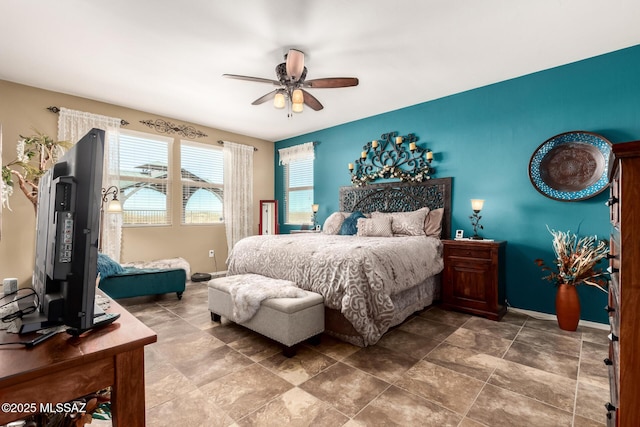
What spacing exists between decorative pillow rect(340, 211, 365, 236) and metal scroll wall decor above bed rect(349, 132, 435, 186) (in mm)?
681

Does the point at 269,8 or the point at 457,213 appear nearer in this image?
the point at 269,8

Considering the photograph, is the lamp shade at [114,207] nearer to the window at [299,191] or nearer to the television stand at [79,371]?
the window at [299,191]

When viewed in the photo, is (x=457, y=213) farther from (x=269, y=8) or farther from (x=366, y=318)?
(x=269, y=8)

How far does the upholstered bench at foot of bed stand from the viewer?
222cm

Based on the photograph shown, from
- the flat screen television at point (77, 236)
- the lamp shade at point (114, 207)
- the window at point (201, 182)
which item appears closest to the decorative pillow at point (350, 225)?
the window at point (201, 182)

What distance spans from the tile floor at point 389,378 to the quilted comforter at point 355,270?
0.33 metres

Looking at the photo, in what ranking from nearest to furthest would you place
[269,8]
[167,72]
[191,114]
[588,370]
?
[588,370]
[269,8]
[167,72]
[191,114]

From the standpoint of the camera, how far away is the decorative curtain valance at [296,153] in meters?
5.66

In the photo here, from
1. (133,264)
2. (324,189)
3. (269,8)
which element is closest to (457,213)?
(324,189)

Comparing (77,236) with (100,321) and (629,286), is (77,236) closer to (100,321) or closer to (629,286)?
(100,321)

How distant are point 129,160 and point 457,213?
4854mm

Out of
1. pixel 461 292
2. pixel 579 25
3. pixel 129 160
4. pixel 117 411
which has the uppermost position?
pixel 579 25

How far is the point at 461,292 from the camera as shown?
3.29 meters

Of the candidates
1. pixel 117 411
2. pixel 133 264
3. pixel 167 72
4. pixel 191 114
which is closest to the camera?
pixel 117 411
